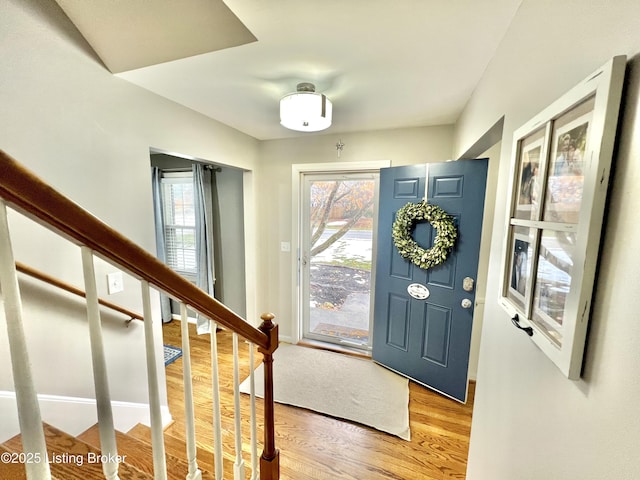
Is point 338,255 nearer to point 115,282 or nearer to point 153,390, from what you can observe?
point 115,282

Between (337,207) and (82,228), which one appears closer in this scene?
(82,228)

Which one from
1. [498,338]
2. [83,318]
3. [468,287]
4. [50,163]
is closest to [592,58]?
[498,338]

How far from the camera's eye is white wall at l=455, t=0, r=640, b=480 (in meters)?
0.48

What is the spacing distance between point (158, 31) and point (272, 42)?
0.52m

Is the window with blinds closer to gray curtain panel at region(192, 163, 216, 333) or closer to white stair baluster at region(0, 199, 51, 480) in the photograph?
gray curtain panel at region(192, 163, 216, 333)

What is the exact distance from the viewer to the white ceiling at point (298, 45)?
1060mm

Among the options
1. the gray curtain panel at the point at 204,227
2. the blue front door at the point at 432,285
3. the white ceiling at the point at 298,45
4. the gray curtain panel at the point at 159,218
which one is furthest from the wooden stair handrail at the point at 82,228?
the gray curtain panel at the point at 159,218

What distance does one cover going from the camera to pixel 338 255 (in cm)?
293

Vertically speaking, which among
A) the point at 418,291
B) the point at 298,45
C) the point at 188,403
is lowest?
the point at 418,291

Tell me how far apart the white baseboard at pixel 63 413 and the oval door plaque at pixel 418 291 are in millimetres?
2220

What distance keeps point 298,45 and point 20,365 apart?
149 cm

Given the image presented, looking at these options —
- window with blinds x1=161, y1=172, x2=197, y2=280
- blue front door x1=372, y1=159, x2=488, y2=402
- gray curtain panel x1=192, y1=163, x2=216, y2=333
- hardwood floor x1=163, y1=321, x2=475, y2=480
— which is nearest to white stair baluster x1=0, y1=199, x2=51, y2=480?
hardwood floor x1=163, y1=321, x2=475, y2=480

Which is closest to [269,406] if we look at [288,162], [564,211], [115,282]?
[115,282]

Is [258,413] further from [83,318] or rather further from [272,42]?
[272,42]
